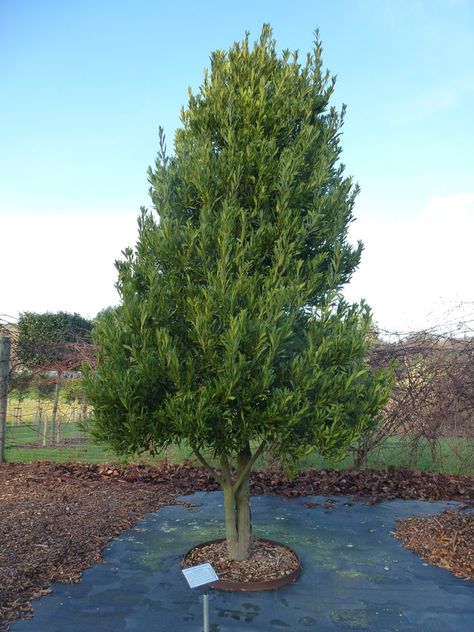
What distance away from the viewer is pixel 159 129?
5320 millimetres

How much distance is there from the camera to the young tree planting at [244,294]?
4.53m

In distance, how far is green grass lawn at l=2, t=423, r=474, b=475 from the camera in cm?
1094

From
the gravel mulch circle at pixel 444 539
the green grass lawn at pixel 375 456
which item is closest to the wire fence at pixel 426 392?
the green grass lawn at pixel 375 456

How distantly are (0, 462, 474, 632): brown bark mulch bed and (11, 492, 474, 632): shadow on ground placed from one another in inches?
11.2

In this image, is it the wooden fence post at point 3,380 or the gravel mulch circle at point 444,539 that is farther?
the wooden fence post at point 3,380

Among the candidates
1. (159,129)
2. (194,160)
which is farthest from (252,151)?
(159,129)

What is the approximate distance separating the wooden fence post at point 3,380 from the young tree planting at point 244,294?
748cm

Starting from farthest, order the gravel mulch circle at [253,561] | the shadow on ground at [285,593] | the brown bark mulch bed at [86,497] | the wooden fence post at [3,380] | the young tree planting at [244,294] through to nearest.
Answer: the wooden fence post at [3,380] < the brown bark mulch bed at [86,497] < the gravel mulch circle at [253,561] < the young tree planting at [244,294] < the shadow on ground at [285,593]

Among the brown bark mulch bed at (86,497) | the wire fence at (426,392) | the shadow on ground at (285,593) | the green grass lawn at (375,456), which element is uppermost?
the wire fence at (426,392)

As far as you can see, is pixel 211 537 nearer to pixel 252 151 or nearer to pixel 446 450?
pixel 252 151

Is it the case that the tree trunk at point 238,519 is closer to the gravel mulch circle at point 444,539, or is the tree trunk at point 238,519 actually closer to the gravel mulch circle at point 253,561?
the gravel mulch circle at point 253,561

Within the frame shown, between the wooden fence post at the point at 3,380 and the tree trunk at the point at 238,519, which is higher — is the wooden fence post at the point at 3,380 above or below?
above

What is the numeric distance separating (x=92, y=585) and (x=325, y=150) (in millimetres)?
→ 5375

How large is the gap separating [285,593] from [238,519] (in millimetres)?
1015
